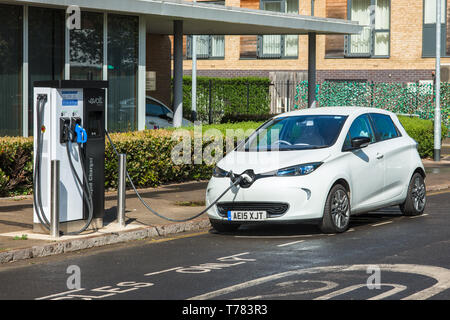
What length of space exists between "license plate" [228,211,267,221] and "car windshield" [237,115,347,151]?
1200 millimetres

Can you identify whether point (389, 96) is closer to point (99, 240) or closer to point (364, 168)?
point (364, 168)

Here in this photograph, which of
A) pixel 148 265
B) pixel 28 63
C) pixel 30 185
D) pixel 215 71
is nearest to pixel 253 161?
pixel 148 265

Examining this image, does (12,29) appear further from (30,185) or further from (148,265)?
(148,265)

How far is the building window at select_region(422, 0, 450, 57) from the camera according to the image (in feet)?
119

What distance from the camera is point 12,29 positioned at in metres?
16.0

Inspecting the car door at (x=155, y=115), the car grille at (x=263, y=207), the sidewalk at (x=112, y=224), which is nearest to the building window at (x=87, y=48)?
the sidewalk at (x=112, y=224)

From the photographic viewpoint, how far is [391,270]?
868 cm

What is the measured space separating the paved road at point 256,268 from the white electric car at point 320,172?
36 centimetres

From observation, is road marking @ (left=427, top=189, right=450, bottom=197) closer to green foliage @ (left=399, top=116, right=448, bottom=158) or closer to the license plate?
the license plate

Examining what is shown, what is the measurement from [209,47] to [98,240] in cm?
3345

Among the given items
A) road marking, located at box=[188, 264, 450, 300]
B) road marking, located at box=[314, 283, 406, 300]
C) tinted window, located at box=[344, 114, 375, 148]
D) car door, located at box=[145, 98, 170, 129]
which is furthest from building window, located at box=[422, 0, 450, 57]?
road marking, located at box=[314, 283, 406, 300]

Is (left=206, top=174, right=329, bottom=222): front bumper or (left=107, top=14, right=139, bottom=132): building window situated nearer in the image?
(left=206, top=174, right=329, bottom=222): front bumper

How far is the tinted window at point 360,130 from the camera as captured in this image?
1195cm

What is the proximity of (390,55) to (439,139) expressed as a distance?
13.9m
